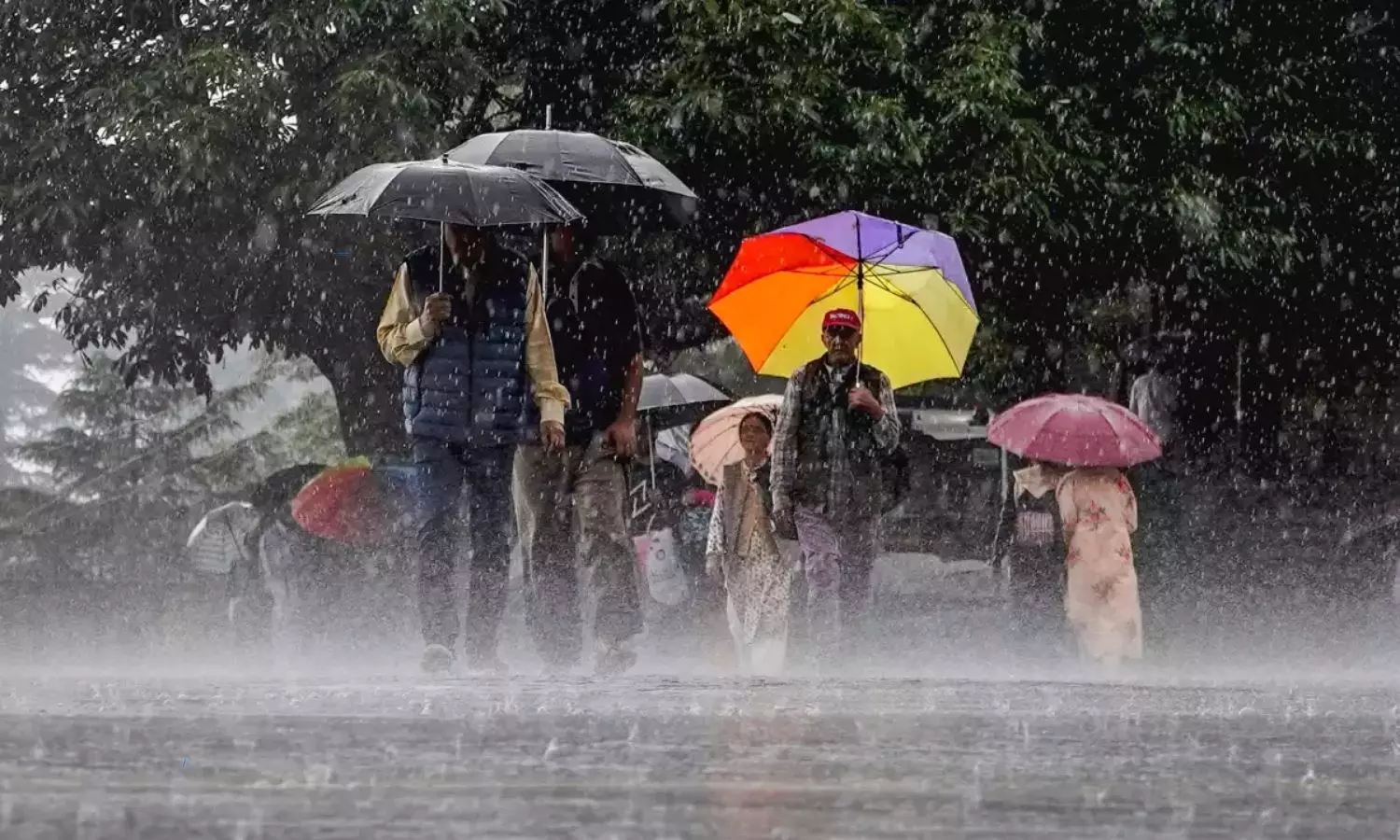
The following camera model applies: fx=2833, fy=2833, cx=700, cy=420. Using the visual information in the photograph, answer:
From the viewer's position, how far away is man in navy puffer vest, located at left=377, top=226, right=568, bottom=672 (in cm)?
928

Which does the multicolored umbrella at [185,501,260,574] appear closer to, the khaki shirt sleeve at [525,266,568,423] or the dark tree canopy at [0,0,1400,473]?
the dark tree canopy at [0,0,1400,473]

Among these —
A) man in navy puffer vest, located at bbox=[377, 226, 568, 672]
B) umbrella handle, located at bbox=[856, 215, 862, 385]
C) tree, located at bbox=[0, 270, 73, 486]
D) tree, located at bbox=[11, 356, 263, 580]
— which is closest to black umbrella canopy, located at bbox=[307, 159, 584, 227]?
man in navy puffer vest, located at bbox=[377, 226, 568, 672]

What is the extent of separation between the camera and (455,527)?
30.6 feet

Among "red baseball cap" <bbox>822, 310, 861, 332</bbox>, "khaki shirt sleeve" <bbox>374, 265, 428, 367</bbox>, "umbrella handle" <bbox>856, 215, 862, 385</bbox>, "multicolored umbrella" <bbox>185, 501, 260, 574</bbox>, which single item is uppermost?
"umbrella handle" <bbox>856, 215, 862, 385</bbox>

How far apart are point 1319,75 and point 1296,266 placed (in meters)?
1.36

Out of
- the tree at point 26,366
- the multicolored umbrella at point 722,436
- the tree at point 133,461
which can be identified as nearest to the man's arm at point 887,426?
the multicolored umbrella at point 722,436

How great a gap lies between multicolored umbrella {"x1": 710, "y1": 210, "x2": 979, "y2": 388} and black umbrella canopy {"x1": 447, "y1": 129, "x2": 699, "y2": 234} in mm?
799

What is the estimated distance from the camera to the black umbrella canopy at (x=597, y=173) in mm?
11117

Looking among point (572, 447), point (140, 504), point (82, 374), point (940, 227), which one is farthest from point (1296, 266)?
point (82, 374)

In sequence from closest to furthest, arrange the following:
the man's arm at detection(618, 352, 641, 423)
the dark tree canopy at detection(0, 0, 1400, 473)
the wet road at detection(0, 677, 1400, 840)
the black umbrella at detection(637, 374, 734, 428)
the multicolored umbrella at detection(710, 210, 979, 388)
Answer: the wet road at detection(0, 677, 1400, 840)
the man's arm at detection(618, 352, 641, 423)
the multicolored umbrella at detection(710, 210, 979, 388)
the black umbrella at detection(637, 374, 734, 428)
the dark tree canopy at detection(0, 0, 1400, 473)

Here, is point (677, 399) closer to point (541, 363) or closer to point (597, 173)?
point (597, 173)

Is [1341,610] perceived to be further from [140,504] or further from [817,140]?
[140,504]

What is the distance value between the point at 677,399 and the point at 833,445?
6957 mm

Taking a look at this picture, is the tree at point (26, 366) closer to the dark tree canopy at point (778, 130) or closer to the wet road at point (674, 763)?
the dark tree canopy at point (778, 130)
